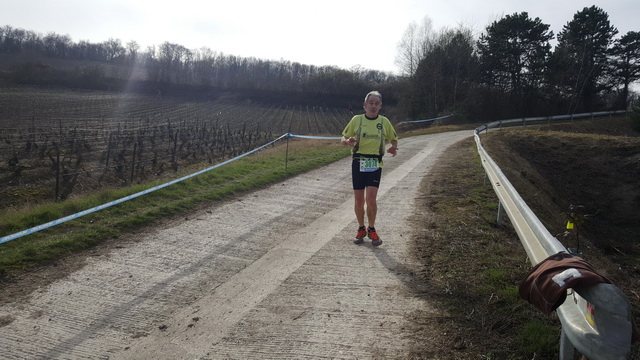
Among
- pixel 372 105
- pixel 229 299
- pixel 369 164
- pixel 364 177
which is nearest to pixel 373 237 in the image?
pixel 364 177

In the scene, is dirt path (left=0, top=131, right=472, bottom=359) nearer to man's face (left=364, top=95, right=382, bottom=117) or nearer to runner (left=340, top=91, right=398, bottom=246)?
runner (left=340, top=91, right=398, bottom=246)

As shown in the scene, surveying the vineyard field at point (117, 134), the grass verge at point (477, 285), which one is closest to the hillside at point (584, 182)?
the grass verge at point (477, 285)

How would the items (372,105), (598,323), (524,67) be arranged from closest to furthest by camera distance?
(598,323) → (372,105) → (524,67)

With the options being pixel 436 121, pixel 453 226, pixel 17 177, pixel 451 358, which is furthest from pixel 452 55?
pixel 451 358

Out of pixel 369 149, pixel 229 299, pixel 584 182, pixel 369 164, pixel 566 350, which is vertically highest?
pixel 369 149

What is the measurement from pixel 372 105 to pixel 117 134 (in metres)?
27.9

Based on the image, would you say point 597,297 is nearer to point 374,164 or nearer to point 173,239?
point 374,164

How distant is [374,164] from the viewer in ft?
18.7

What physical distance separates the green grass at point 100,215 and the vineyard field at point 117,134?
12.5ft

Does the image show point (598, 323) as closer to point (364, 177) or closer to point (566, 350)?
point (566, 350)

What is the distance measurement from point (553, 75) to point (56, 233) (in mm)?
50269

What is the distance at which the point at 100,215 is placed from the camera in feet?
21.3

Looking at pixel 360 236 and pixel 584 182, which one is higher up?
pixel 584 182

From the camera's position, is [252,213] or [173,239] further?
[252,213]
